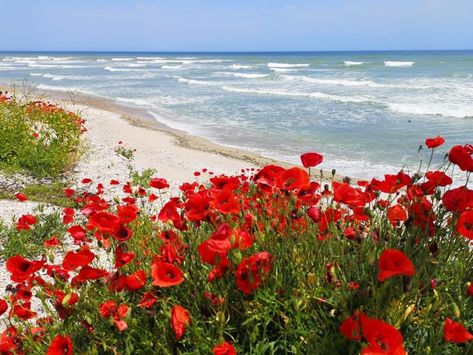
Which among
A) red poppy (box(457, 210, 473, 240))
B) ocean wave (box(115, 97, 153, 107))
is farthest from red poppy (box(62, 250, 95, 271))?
ocean wave (box(115, 97, 153, 107))

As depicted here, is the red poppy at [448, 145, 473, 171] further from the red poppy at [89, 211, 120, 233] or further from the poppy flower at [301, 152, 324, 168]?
the red poppy at [89, 211, 120, 233]

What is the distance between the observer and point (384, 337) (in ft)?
4.64

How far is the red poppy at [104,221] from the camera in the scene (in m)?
1.92

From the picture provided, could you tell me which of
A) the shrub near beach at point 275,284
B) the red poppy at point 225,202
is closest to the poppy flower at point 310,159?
the shrub near beach at point 275,284

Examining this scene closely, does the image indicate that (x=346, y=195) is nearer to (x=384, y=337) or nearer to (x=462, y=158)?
(x=462, y=158)

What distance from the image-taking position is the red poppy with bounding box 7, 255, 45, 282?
1985mm

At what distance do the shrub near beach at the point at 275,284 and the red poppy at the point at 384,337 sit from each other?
0.55 feet

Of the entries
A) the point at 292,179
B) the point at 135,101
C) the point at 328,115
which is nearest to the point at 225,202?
the point at 292,179

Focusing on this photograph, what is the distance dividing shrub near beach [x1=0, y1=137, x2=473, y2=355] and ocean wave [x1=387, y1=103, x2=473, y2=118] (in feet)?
54.0

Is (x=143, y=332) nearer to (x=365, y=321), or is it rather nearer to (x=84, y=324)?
(x=84, y=324)

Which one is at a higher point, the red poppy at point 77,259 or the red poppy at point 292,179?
the red poppy at point 292,179

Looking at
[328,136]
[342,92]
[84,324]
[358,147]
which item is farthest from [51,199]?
[342,92]

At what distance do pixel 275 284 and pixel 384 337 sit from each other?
69cm

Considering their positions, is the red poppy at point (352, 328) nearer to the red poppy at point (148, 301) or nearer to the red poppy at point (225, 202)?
the red poppy at point (225, 202)
